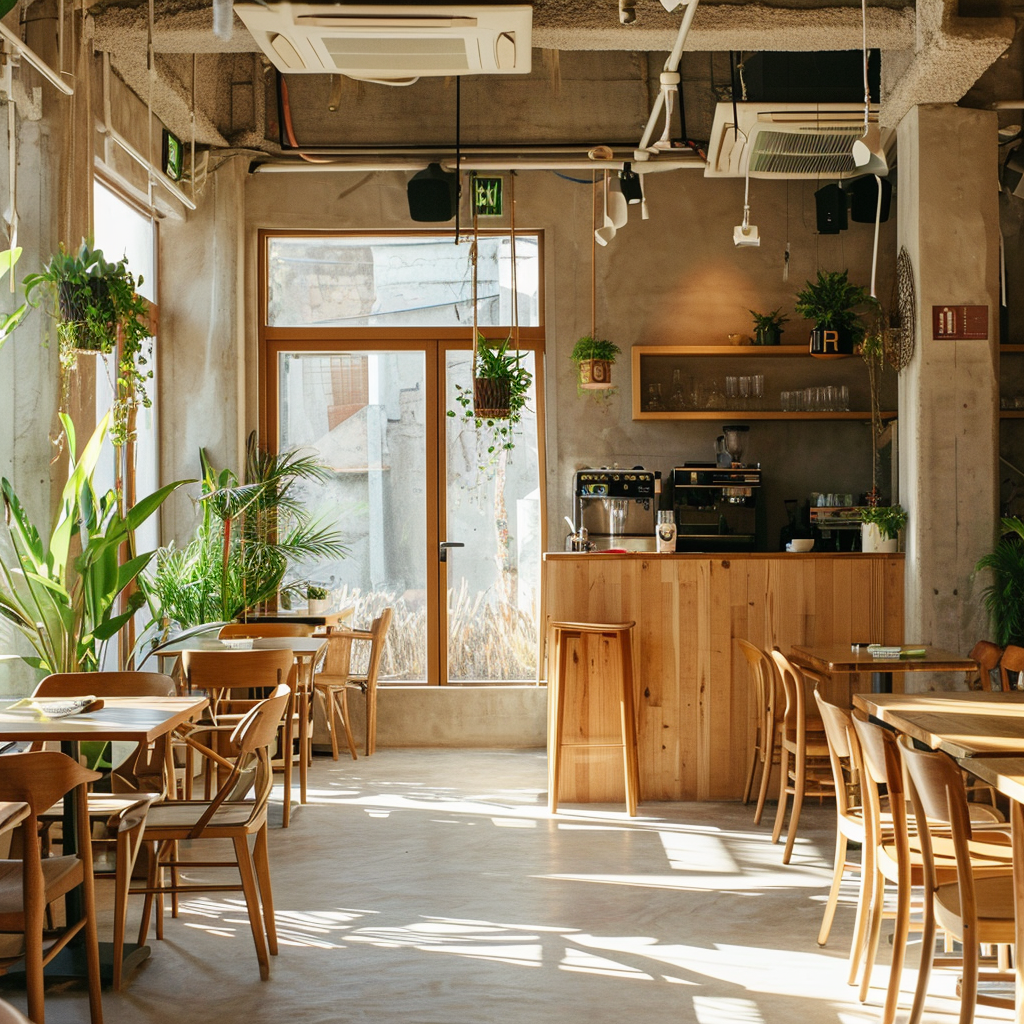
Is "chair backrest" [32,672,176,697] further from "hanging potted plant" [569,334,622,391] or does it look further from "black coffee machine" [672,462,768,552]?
"black coffee machine" [672,462,768,552]

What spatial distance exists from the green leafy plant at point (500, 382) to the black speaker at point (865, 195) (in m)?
2.44

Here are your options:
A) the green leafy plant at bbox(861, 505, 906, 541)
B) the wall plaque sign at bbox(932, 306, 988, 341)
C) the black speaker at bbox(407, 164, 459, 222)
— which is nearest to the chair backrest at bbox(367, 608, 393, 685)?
the black speaker at bbox(407, 164, 459, 222)

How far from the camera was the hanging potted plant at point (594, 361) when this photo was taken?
23.4 ft

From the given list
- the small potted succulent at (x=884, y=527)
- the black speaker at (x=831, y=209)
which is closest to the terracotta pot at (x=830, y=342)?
the small potted succulent at (x=884, y=527)

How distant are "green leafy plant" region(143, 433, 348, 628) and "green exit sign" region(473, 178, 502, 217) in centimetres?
214

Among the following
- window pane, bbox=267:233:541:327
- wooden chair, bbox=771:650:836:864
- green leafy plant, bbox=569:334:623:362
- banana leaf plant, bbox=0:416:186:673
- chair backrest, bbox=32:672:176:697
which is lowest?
wooden chair, bbox=771:650:836:864

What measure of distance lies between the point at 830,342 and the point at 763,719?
2.38 meters

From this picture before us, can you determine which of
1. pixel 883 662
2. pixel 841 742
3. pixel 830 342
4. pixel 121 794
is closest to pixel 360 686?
pixel 121 794

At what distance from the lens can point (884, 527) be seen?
5.84m

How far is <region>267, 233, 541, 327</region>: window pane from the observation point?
25.0ft

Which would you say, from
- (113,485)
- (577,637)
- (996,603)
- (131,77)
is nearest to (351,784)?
(577,637)

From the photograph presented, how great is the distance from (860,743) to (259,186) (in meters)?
5.98

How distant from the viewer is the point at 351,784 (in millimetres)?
6172

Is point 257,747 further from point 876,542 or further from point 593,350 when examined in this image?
point 593,350
